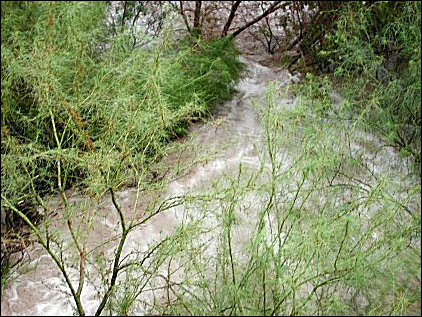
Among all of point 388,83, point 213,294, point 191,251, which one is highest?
point 388,83

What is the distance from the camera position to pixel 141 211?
2.63 metres

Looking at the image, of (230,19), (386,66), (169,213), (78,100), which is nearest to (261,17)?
(230,19)

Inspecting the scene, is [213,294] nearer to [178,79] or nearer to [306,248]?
[306,248]

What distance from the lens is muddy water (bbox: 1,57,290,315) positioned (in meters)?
2.19

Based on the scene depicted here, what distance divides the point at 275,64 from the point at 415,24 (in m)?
1.06

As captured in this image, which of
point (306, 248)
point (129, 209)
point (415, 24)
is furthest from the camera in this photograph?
point (415, 24)

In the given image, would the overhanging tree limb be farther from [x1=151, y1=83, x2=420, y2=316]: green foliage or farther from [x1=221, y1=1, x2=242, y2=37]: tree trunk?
[x1=151, y1=83, x2=420, y2=316]: green foliage

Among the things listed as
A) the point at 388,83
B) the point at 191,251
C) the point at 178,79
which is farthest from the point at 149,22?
the point at 191,251

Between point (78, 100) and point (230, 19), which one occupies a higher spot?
point (230, 19)

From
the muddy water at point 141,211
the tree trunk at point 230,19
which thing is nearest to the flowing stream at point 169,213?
the muddy water at point 141,211

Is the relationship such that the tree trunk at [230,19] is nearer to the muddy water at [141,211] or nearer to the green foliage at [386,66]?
the muddy water at [141,211]

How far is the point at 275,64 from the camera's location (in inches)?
146

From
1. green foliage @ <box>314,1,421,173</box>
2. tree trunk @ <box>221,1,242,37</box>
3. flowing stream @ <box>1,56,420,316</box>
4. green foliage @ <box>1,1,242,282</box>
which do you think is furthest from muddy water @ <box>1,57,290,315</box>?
green foliage @ <box>314,1,421,173</box>

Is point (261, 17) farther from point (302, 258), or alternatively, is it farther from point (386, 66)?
point (302, 258)
